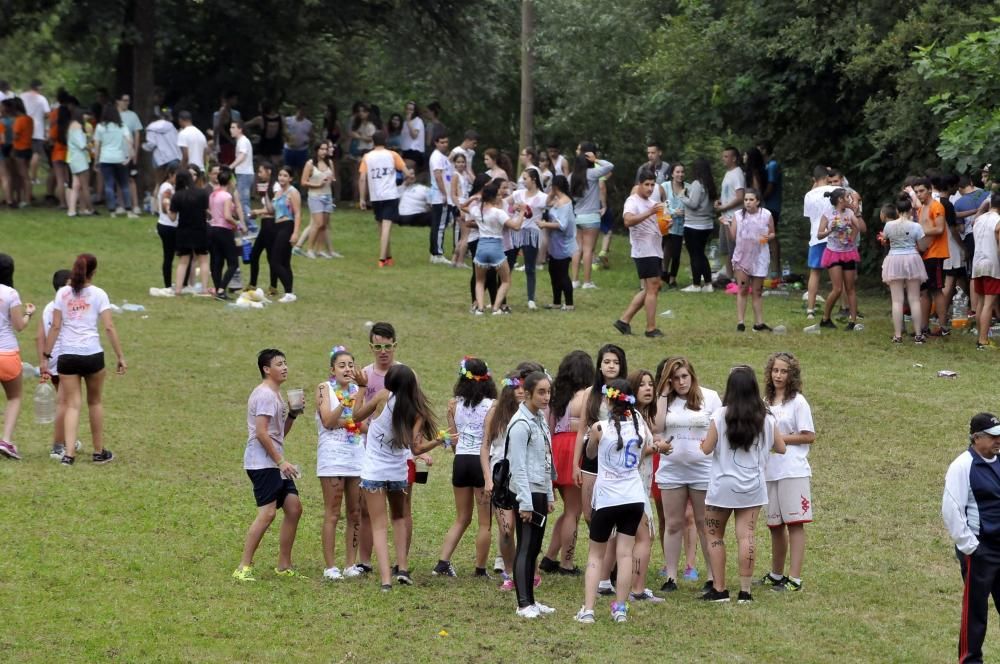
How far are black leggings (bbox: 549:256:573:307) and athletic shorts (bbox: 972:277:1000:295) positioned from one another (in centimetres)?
500

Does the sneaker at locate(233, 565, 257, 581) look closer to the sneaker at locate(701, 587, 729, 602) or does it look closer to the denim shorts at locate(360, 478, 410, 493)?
the denim shorts at locate(360, 478, 410, 493)

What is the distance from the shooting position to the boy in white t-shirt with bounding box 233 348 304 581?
941 cm

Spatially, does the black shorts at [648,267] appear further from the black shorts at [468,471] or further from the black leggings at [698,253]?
the black shorts at [468,471]

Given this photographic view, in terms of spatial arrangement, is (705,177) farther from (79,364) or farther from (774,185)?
(79,364)

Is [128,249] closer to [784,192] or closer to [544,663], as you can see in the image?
[784,192]

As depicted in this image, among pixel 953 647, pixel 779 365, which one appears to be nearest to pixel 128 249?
pixel 779 365

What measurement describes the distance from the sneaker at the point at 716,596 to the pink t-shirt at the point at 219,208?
1072 centimetres

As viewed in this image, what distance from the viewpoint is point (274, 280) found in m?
19.4

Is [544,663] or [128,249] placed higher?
[128,249]

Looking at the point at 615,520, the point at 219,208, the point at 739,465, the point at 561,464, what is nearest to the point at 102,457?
the point at 561,464

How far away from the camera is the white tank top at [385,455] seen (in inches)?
368

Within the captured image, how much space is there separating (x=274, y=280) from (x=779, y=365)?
10973 mm

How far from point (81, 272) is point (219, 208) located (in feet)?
21.5

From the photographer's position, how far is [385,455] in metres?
9.36
